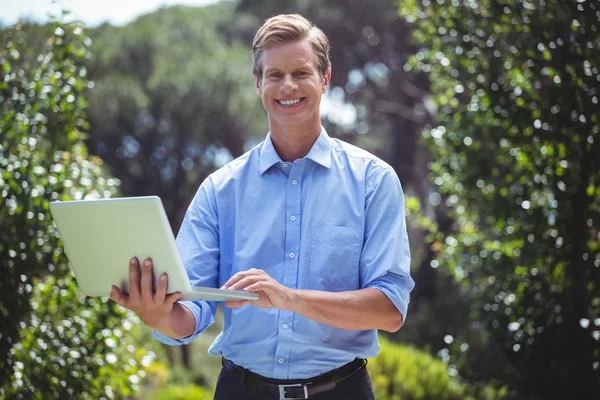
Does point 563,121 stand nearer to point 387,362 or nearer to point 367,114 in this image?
point 387,362

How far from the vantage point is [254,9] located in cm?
1656

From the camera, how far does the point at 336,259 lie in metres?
2.34

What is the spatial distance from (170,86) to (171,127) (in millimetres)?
923

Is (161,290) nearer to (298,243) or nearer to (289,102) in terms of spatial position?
(298,243)

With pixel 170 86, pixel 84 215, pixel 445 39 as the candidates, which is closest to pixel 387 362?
pixel 445 39

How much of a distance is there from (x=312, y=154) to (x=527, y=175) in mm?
2642

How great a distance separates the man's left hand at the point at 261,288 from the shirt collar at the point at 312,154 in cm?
52

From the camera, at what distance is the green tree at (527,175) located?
171 inches

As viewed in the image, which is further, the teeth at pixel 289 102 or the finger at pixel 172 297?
the teeth at pixel 289 102

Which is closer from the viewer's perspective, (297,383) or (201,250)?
(297,383)

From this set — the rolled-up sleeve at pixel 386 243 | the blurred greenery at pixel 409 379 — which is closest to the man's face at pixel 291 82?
the rolled-up sleeve at pixel 386 243

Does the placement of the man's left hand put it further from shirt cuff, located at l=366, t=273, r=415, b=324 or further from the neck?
the neck

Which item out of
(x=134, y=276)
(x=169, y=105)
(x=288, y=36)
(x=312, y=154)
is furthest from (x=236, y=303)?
(x=169, y=105)

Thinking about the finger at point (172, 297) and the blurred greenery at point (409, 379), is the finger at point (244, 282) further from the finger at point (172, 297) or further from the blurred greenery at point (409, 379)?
the blurred greenery at point (409, 379)
